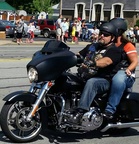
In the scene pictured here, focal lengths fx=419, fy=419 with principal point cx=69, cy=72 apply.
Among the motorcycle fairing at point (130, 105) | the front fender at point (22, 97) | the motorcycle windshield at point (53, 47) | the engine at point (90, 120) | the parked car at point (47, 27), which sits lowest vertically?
the parked car at point (47, 27)

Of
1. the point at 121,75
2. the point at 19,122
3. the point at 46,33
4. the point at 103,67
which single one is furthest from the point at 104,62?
the point at 46,33

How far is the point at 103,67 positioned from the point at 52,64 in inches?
27.9

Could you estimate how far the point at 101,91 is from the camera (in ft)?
18.6

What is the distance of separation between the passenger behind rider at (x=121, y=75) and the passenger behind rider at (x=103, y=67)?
4.3 inches

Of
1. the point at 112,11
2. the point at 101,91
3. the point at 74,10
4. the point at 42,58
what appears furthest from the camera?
the point at 74,10

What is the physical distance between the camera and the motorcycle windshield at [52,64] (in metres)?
5.25

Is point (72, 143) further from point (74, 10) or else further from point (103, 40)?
point (74, 10)

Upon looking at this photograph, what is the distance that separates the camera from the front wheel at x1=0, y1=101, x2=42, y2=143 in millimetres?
5277

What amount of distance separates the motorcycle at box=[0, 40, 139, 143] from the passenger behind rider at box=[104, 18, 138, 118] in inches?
5.8

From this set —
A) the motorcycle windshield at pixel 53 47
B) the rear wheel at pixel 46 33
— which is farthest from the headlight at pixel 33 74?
the rear wheel at pixel 46 33

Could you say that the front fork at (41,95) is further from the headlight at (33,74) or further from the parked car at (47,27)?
the parked car at (47,27)

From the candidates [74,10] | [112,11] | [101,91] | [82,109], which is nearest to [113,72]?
[101,91]

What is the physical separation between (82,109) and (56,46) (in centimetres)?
89

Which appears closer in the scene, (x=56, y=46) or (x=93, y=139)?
(x=56, y=46)
